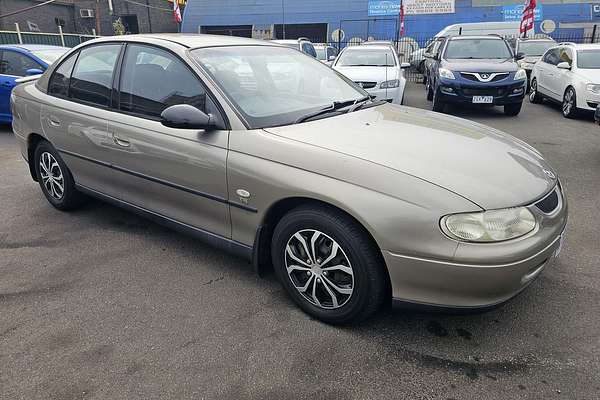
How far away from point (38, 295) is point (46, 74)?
233cm

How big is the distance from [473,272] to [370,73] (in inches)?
295

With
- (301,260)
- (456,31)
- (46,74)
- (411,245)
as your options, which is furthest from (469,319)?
(456,31)

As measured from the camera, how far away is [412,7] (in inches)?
1252

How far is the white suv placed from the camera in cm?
867

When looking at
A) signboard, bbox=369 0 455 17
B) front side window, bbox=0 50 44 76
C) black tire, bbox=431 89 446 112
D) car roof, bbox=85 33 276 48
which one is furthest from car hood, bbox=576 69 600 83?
signboard, bbox=369 0 455 17

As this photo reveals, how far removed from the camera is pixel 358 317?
8.51ft

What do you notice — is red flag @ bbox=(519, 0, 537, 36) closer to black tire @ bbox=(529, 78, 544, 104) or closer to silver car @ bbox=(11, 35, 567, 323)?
black tire @ bbox=(529, 78, 544, 104)

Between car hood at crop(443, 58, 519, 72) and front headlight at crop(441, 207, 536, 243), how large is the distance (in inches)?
309

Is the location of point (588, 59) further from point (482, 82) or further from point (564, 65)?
point (482, 82)

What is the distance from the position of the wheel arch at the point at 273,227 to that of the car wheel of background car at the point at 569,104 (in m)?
8.52

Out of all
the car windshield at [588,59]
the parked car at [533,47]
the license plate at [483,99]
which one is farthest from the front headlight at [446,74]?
the parked car at [533,47]

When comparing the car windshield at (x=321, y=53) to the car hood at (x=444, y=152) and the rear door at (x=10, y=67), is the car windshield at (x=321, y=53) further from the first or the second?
the car hood at (x=444, y=152)

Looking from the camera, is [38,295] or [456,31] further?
[456,31]

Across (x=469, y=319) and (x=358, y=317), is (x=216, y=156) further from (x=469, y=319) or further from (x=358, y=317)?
(x=469, y=319)
